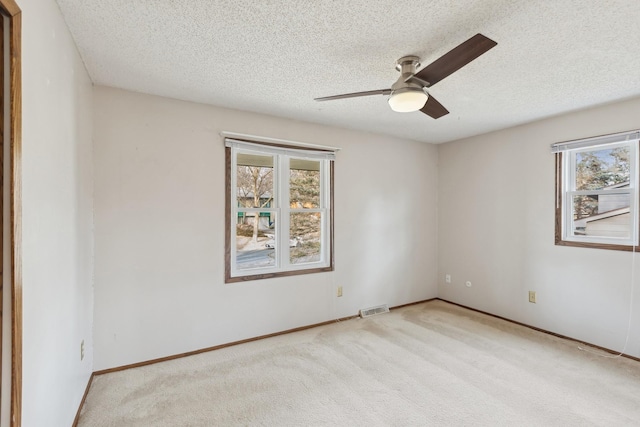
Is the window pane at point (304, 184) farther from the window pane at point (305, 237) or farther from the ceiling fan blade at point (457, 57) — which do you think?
the ceiling fan blade at point (457, 57)

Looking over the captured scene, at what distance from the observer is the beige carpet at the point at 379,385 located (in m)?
2.05

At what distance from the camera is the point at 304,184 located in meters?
3.73

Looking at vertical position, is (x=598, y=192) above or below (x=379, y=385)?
above

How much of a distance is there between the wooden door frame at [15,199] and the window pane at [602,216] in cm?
454

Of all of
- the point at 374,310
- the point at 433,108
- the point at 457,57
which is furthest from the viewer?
the point at 374,310

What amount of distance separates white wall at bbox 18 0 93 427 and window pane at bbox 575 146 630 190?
15.0ft

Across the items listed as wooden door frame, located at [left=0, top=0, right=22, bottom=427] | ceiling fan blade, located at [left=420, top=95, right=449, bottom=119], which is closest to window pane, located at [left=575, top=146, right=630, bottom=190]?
ceiling fan blade, located at [left=420, top=95, right=449, bottom=119]

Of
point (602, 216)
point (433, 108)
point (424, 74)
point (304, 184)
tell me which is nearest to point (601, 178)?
point (602, 216)

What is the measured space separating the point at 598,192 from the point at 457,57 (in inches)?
107

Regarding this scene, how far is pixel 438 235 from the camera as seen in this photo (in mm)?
4801

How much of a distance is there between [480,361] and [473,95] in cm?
247

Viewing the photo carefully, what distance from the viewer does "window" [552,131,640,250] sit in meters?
2.92

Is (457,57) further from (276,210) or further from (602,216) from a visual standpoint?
(602,216)

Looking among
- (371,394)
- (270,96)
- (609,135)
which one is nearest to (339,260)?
(371,394)
